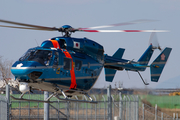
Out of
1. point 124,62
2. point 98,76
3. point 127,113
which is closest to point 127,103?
point 127,113

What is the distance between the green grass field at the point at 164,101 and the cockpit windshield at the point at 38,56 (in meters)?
10.4

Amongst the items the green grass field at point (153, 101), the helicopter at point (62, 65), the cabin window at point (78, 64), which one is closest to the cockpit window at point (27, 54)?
the helicopter at point (62, 65)

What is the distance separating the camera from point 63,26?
12.3 m

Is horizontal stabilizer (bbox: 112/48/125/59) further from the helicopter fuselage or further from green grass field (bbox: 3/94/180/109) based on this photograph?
the helicopter fuselage

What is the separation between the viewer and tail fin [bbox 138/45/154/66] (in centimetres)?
1652

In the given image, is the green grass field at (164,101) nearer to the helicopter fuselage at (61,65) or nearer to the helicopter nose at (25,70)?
the helicopter fuselage at (61,65)

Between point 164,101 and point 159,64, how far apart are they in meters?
7.08

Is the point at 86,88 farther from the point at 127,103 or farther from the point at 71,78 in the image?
the point at 127,103

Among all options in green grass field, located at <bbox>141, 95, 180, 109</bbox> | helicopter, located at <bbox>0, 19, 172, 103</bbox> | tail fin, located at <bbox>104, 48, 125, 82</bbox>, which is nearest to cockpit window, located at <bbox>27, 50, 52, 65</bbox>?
helicopter, located at <bbox>0, 19, 172, 103</bbox>

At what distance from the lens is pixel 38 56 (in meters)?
10.5

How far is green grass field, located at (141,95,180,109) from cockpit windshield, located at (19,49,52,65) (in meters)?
10.4

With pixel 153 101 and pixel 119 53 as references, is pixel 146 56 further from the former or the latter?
pixel 153 101

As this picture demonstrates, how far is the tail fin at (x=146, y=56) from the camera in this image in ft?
54.2

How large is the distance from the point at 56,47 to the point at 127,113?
6.23 m
